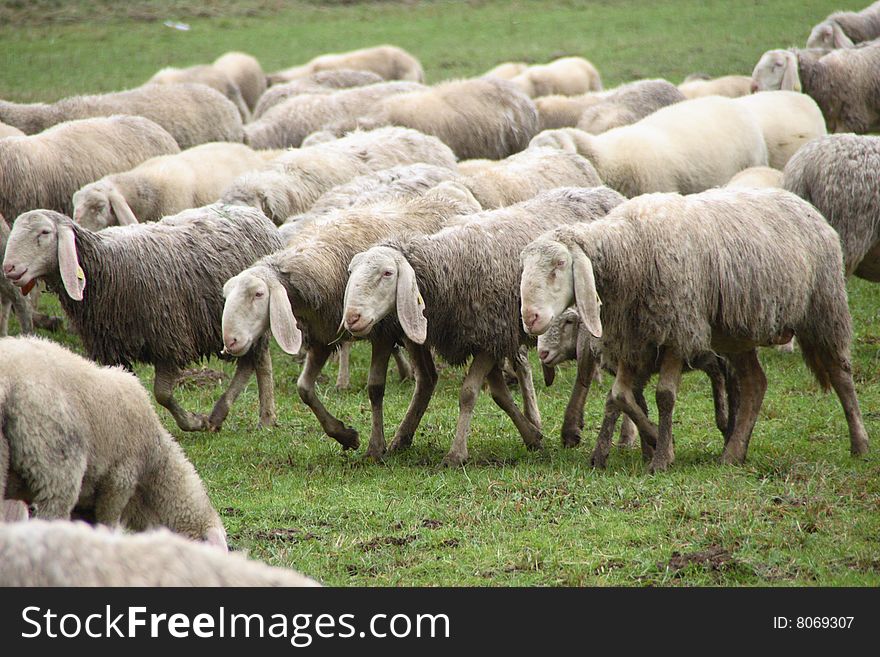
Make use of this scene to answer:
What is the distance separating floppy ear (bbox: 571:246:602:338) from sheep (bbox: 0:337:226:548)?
2.33 m

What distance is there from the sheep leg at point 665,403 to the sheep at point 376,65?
15655mm

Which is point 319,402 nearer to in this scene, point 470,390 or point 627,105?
point 470,390

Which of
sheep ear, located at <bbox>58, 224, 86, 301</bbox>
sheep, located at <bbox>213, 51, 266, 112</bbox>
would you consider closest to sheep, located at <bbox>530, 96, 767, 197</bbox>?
sheep ear, located at <bbox>58, 224, 86, 301</bbox>

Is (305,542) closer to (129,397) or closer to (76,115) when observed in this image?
(129,397)

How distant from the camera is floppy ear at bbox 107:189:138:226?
1056 cm

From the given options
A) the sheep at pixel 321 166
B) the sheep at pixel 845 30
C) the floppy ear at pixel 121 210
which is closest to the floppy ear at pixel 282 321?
the sheep at pixel 321 166

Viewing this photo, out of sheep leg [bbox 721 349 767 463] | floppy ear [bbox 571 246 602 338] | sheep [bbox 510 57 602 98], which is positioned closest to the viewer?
floppy ear [bbox 571 246 602 338]

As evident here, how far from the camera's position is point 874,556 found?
541 cm

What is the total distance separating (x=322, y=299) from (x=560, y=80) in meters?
12.9

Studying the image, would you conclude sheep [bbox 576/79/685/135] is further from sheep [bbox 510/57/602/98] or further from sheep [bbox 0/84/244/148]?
sheep [bbox 0/84/244/148]

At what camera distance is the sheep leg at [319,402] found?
781cm
